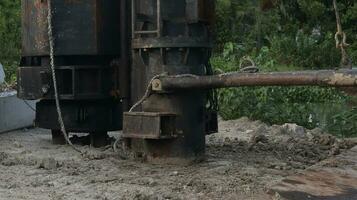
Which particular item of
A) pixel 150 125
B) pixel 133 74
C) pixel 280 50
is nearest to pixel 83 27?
pixel 133 74

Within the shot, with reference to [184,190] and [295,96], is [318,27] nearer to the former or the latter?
[295,96]

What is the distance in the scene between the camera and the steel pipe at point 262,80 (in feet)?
17.3

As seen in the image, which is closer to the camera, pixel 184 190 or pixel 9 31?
pixel 184 190

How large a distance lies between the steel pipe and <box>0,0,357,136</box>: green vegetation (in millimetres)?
4866

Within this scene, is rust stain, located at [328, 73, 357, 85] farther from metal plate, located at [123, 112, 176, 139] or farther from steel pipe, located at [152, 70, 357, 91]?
metal plate, located at [123, 112, 176, 139]

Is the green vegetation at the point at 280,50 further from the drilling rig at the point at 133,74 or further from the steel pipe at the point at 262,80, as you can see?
the steel pipe at the point at 262,80

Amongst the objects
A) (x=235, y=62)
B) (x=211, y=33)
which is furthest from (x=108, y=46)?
(x=235, y=62)

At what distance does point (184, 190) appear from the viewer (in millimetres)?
5105

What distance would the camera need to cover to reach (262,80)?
5.62 m

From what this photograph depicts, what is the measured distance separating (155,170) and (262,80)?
1153 millimetres

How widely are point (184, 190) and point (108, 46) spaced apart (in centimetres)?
240

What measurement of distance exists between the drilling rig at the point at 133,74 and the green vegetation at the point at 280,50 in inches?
170

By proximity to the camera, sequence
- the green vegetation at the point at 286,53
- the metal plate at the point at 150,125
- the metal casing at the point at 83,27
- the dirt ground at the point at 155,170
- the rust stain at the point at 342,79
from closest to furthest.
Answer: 1. the dirt ground at the point at 155,170
2. the rust stain at the point at 342,79
3. the metal plate at the point at 150,125
4. the metal casing at the point at 83,27
5. the green vegetation at the point at 286,53

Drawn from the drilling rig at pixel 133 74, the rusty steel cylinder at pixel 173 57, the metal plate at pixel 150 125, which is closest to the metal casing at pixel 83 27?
the drilling rig at pixel 133 74
